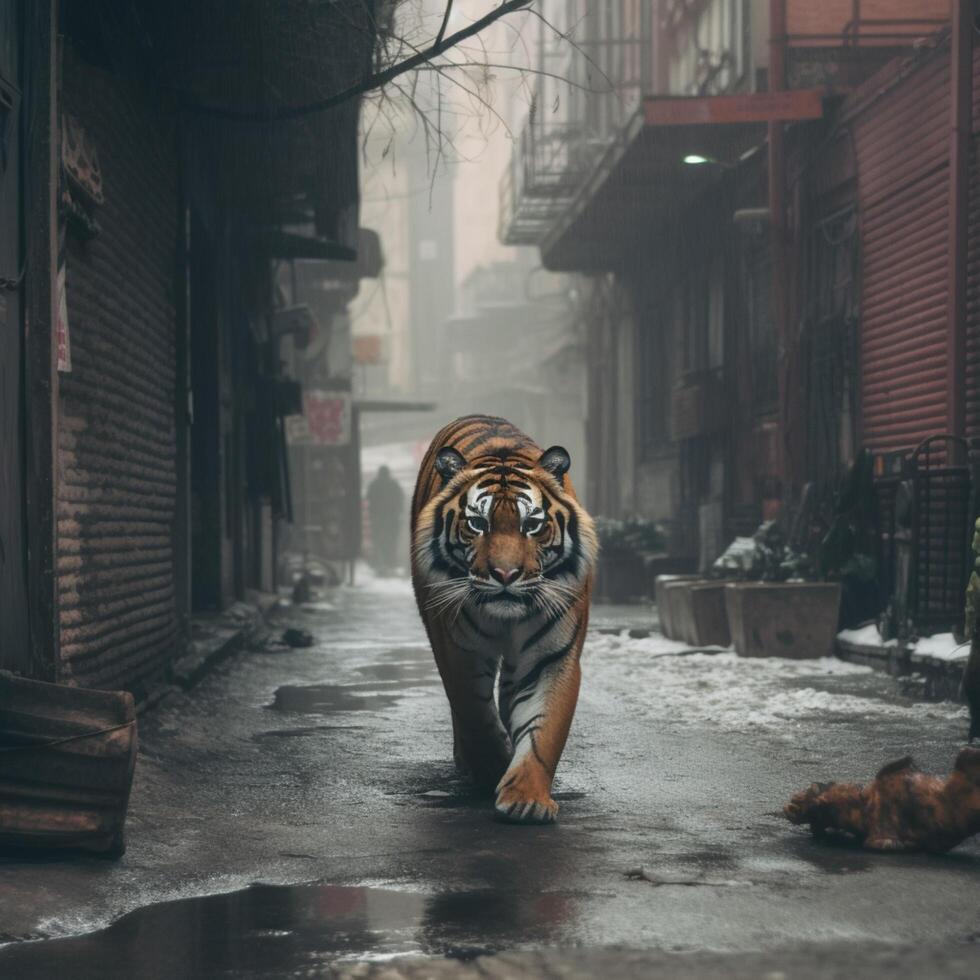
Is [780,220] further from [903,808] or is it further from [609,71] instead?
[903,808]

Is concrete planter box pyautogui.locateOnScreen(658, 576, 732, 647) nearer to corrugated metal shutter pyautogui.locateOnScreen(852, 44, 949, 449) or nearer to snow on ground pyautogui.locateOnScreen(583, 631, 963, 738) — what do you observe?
snow on ground pyautogui.locateOnScreen(583, 631, 963, 738)

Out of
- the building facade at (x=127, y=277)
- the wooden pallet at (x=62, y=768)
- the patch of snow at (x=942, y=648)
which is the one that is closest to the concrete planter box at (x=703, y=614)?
the patch of snow at (x=942, y=648)

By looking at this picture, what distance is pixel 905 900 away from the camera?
5.07 metres

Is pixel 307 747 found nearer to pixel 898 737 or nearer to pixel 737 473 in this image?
pixel 898 737

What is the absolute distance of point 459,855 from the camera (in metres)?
5.84

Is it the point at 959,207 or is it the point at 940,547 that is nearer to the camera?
the point at 940,547

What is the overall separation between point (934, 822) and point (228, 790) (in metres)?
3.15

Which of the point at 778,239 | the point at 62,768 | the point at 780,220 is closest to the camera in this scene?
the point at 62,768

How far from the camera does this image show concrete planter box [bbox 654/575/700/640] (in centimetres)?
1552

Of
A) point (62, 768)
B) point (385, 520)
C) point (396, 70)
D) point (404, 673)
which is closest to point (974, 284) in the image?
point (404, 673)

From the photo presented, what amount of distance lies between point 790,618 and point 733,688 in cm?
229

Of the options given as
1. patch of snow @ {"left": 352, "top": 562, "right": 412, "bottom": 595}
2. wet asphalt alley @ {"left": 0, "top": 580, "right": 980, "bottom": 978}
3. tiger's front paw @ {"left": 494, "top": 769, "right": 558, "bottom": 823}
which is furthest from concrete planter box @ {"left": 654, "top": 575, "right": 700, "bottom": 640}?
patch of snow @ {"left": 352, "top": 562, "right": 412, "bottom": 595}

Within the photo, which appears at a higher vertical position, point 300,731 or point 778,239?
point 778,239

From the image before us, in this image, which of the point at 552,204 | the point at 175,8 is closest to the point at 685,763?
the point at 175,8
